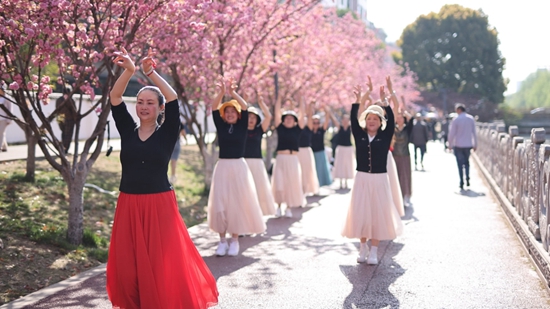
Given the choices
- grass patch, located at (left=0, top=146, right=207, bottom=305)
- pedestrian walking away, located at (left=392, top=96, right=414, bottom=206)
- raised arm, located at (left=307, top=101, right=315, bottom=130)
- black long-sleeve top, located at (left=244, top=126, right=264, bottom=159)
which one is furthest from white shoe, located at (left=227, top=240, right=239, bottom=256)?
pedestrian walking away, located at (left=392, top=96, right=414, bottom=206)

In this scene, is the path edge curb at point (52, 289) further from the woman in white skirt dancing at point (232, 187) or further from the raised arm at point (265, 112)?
the raised arm at point (265, 112)

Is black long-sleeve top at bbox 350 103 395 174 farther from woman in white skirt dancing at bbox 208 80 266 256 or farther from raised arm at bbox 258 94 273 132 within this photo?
raised arm at bbox 258 94 273 132

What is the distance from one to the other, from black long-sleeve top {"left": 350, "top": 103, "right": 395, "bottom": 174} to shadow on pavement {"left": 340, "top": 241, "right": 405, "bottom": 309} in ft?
3.76

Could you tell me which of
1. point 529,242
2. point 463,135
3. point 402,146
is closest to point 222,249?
point 529,242

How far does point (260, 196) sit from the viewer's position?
38.3 feet

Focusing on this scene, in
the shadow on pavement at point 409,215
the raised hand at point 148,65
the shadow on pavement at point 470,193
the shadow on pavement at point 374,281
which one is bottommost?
the shadow on pavement at point 470,193

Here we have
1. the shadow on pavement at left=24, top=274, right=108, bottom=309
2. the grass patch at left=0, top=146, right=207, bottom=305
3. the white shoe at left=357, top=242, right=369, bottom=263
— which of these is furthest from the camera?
the white shoe at left=357, top=242, right=369, bottom=263

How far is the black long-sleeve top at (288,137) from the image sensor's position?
13.7 m

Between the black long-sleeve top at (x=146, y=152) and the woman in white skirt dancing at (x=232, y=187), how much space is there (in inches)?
144

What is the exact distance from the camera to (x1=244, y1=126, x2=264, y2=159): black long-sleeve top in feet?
37.2

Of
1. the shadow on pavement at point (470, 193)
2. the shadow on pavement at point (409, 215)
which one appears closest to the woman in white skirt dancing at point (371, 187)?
the shadow on pavement at point (409, 215)

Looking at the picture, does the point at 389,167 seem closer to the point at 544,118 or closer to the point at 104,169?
the point at 104,169

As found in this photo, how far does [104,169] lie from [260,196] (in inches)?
228

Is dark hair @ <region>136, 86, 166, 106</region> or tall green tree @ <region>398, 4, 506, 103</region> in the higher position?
tall green tree @ <region>398, 4, 506, 103</region>
